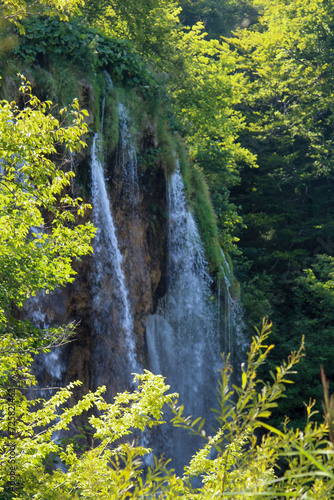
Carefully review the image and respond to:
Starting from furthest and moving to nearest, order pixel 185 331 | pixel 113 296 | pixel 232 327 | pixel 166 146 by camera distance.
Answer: pixel 232 327, pixel 185 331, pixel 166 146, pixel 113 296

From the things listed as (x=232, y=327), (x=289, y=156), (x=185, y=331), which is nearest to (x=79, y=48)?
(x=185, y=331)

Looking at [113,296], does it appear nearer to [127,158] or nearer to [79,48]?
[127,158]

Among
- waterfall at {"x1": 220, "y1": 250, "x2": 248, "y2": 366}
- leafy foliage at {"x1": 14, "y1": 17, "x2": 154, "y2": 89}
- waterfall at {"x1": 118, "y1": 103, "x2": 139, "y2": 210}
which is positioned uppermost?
leafy foliage at {"x1": 14, "y1": 17, "x2": 154, "y2": 89}

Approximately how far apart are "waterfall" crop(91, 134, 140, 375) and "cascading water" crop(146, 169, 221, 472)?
1989 millimetres

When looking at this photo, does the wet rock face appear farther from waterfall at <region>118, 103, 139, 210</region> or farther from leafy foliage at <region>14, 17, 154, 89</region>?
leafy foliage at <region>14, 17, 154, 89</region>

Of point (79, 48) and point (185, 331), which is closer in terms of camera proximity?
point (79, 48)

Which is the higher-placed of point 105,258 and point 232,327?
point 105,258

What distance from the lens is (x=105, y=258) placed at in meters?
8.96

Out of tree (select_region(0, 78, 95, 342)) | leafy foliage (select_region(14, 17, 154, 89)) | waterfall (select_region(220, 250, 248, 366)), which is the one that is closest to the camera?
tree (select_region(0, 78, 95, 342))

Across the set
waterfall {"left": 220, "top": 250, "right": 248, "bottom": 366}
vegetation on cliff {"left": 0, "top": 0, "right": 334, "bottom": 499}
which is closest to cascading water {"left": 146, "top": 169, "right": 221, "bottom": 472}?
waterfall {"left": 220, "top": 250, "right": 248, "bottom": 366}

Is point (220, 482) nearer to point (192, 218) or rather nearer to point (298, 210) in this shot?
point (192, 218)

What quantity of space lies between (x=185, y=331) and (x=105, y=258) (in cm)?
368

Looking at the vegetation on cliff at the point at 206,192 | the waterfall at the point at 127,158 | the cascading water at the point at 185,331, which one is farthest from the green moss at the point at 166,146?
the waterfall at the point at 127,158

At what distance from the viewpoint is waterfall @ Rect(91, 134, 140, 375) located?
348 inches
